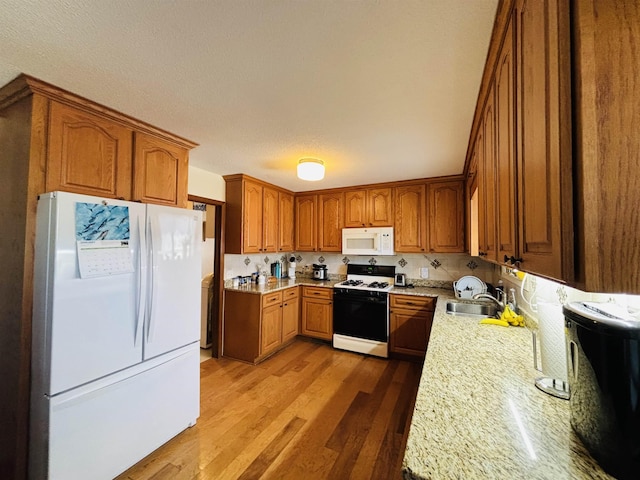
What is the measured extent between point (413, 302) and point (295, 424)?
6.16 ft

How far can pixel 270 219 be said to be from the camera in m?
3.82

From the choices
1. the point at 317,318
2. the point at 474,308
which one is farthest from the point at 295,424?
the point at 474,308

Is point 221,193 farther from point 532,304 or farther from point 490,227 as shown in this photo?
point 532,304

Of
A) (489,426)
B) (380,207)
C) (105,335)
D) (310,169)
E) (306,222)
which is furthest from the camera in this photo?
(306,222)

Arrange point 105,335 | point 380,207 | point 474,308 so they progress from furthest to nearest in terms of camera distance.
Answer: point 380,207 < point 474,308 < point 105,335

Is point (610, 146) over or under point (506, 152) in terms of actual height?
under

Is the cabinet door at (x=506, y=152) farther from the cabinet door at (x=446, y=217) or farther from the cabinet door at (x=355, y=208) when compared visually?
the cabinet door at (x=355, y=208)

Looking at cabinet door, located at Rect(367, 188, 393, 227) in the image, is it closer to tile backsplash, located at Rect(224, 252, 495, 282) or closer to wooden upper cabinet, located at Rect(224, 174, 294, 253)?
tile backsplash, located at Rect(224, 252, 495, 282)

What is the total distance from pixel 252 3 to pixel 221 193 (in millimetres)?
2601

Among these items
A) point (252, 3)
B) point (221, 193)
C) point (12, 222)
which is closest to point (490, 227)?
point (252, 3)

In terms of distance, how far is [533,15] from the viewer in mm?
724

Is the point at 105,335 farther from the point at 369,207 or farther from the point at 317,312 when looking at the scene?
the point at 369,207

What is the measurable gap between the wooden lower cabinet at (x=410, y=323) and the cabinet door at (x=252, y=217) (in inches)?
75.3

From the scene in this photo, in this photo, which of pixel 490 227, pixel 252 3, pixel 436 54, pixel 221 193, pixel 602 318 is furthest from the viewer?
pixel 221 193
